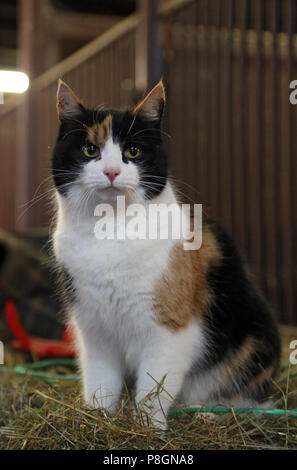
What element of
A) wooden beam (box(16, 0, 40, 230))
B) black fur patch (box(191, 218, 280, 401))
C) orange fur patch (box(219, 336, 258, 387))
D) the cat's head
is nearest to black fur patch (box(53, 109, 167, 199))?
the cat's head

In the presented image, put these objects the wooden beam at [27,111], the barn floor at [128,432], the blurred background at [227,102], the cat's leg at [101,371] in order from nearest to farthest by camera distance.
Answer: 1. the barn floor at [128,432]
2. the cat's leg at [101,371]
3. the blurred background at [227,102]
4. the wooden beam at [27,111]

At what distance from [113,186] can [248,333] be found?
1.35 feet

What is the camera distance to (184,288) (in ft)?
3.50

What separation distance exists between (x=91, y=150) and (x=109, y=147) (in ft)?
0.12

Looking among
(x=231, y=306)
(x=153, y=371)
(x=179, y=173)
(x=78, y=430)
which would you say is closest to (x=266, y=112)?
(x=179, y=173)

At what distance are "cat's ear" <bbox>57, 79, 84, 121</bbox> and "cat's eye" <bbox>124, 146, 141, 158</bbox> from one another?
109mm

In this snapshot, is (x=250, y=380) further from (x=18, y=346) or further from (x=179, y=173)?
(x=179, y=173)

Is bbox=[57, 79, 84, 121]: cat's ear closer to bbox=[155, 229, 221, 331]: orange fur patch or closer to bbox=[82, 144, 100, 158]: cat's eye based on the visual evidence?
bbox=[82, 144, 100, 158]: cat's eye

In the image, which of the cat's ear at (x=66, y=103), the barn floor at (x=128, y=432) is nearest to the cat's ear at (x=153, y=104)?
the cat's ear at (x=66, y=103)

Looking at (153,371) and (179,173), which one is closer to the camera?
(153,371)

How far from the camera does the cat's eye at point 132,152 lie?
103 centimetres

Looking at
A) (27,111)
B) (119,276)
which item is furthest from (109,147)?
(27,111)

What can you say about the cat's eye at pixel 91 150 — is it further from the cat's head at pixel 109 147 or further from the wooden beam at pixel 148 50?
the wooden beam at pixel 148 50

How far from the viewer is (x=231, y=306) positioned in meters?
1.14
